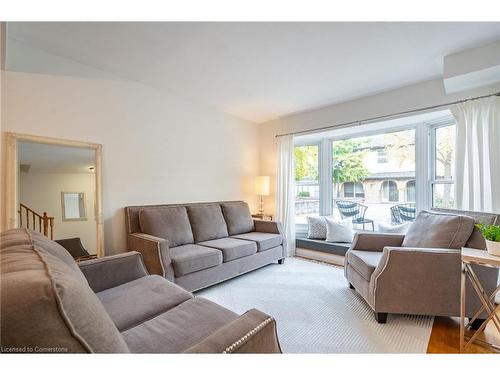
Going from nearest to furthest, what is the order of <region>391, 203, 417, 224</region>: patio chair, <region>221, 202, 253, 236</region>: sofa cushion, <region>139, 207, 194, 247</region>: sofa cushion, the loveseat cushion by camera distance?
1. <region>139, 207, 194, 247</region>: sofa cushion
2. the loveseat cushion
3. <region>391, 203, 417, 224</region>: patio chair
4. <region>221, 202, 253, 236</region>: sofa cushion

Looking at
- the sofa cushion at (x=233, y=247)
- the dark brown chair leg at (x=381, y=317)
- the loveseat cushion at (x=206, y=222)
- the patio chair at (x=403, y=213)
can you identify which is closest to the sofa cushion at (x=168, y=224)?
the loveseat cushion at (x=206, y=222)

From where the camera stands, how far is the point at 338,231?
140 inches

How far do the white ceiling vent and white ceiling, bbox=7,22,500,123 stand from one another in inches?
3.3

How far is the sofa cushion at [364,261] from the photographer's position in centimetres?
204

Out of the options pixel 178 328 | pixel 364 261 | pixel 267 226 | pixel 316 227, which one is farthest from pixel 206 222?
pixel 178 328

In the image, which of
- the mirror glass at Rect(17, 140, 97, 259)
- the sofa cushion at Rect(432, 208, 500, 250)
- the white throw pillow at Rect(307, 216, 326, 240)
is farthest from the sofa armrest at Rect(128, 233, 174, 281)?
the sofa cushion at Rect(432, 208, 500, 250)

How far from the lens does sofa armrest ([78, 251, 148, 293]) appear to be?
153 cm

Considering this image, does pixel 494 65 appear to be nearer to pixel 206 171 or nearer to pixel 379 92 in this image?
pixel 379 92

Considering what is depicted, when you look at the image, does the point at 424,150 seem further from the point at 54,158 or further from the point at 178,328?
the point at 54,158

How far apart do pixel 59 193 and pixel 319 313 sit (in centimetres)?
262

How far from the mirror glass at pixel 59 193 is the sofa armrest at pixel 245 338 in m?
2.14

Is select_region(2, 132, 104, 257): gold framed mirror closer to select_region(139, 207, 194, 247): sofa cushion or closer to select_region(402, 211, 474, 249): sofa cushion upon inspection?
select_region(139, 207, 194, 247): sofa cushion
